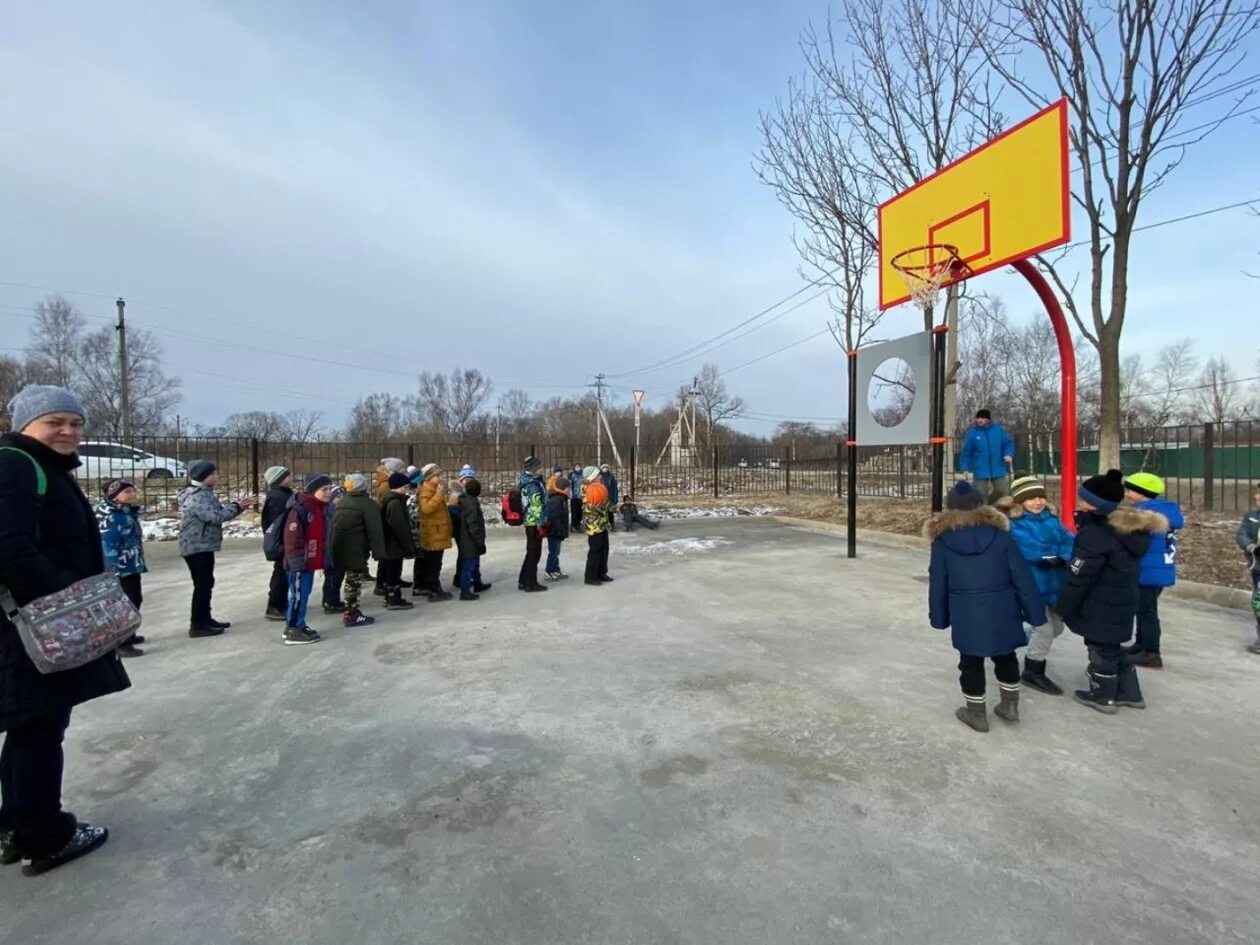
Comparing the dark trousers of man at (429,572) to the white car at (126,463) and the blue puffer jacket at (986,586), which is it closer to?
Result: the blue puffer jacket at (986,586)

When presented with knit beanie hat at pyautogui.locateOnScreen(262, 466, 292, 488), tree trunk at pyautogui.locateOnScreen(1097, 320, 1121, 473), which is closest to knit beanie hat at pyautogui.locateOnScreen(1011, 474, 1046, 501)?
knit beanie hat at pyautogui.locateOnScreen(262, 466, 292, 488)

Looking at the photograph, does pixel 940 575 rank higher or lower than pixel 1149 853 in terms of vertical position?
higher

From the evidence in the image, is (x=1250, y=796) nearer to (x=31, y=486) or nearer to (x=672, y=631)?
(x=672, y=631)

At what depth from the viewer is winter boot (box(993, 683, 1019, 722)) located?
381 centimetres

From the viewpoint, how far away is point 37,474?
2.56m

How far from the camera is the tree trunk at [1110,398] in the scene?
9492 mm

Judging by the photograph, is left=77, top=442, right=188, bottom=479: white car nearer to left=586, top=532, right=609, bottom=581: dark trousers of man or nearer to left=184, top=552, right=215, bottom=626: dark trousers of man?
left=184, top=552, right=215, bottom=626: dark trousers of man

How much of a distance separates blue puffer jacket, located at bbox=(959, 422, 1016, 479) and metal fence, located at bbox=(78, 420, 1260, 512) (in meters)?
4.90

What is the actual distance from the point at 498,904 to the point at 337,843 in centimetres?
83

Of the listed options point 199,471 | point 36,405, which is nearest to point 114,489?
point 199,471

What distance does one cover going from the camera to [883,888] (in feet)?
7.90

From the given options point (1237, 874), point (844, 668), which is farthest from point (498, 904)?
point (844, 668)

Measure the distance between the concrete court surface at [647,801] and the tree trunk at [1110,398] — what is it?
495cm

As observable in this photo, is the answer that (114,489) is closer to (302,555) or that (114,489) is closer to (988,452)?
(302,555)
